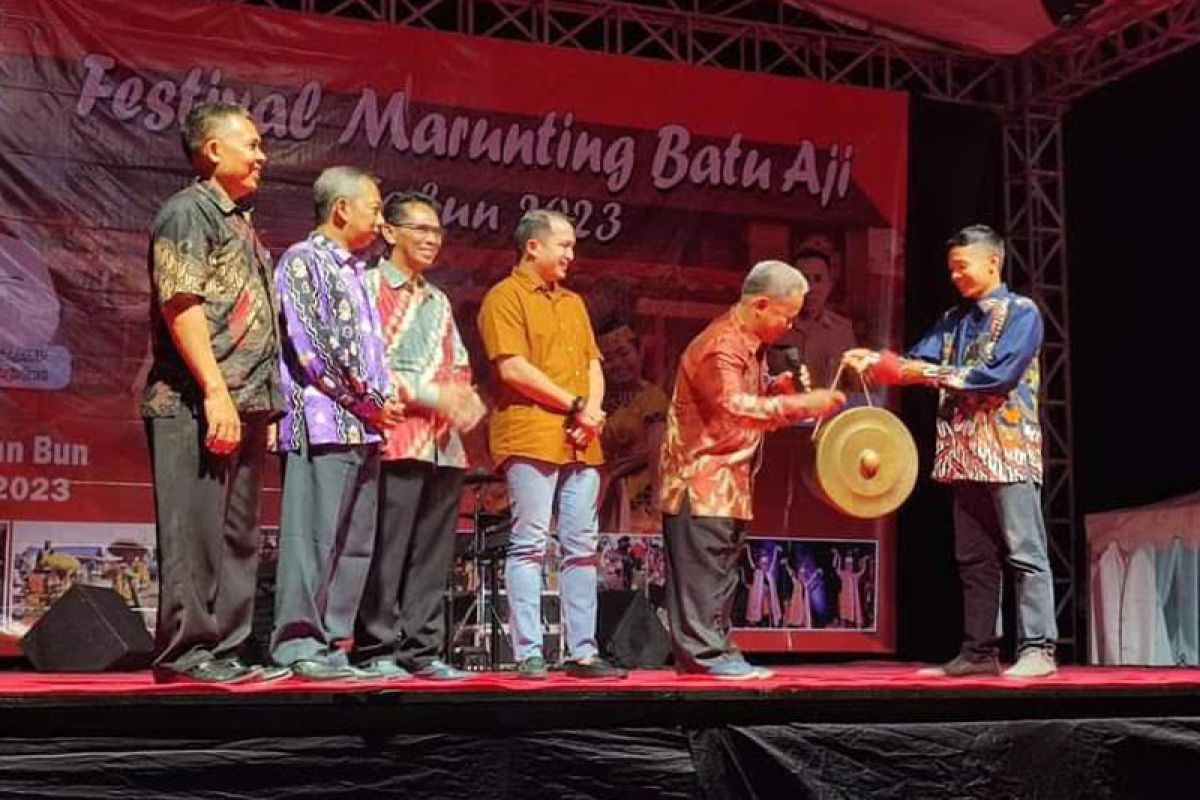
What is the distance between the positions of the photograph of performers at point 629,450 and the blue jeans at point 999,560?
134 inches

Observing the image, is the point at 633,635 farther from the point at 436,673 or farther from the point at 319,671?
the point at 319,671

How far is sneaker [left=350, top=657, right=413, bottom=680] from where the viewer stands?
188 inches

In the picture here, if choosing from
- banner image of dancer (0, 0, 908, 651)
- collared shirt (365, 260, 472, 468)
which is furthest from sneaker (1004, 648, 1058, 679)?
banner image of dancer (0, 0, 908, 651)

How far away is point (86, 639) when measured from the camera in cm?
734

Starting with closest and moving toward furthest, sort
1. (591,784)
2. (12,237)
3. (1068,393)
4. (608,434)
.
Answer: (591,784)
(12,237)
(608,434)
(1068,393)

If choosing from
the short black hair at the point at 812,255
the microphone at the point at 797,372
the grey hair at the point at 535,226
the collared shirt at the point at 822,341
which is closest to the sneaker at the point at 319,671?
the grey hair at the point at 535,226

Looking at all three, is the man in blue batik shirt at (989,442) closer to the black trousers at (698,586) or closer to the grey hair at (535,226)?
the black trousers at (698,586)

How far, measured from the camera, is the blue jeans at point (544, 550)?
537 centimetres

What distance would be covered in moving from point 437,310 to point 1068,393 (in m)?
5.74

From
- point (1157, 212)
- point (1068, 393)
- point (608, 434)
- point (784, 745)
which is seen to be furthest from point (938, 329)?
point (1157, 212)

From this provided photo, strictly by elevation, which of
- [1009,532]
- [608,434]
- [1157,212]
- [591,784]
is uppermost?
[1157,212]

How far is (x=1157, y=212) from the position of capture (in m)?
10.3

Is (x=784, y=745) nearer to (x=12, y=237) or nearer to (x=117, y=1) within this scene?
(x=12, y=237)

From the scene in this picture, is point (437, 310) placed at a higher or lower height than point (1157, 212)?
lower
